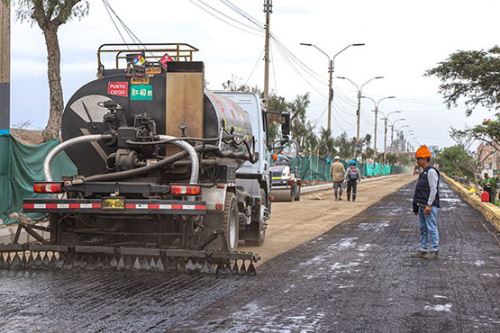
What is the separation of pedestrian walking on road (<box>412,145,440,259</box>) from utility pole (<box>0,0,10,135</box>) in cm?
799

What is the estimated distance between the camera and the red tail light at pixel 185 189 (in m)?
9.58

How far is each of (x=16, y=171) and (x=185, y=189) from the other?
596cm

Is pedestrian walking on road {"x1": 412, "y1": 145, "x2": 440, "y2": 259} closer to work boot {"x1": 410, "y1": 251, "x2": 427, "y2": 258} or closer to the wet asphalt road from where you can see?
work boot {"x1": 410, "y1": 251, "x2": 427, "y2": 258}

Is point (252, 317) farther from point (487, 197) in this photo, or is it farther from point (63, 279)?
point (487, 197)

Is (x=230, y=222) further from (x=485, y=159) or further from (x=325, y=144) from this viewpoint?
(x=325, y=144)

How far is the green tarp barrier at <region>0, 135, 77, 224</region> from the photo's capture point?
13.8 m

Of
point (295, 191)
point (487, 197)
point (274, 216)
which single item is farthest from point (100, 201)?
point (295, 191)

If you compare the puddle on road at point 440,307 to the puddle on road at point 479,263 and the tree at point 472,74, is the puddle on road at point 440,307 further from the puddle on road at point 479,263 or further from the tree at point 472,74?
the tree at point 472,74

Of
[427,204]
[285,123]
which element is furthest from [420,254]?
[285,123]

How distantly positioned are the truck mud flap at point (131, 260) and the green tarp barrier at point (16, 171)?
3771 millimetres

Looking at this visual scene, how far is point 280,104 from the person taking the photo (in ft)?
155

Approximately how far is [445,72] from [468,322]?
26283mm

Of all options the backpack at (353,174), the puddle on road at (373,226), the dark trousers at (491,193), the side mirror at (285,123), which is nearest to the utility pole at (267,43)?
the backpack at (353,174)

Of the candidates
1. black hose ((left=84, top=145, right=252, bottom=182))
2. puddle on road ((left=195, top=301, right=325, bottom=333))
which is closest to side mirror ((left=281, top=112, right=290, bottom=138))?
black hose ((left=84, top=145, right=252, bottom=182))
